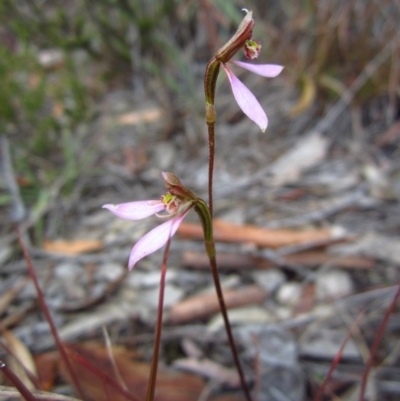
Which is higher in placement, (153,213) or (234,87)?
(234,87)

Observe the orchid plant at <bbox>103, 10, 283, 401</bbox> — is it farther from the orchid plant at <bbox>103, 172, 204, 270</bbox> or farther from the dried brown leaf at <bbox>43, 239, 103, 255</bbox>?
the dried brown leaf at <bbox>43, 239, 103, 255</bbox>

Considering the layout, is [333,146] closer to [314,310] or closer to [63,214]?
[314,310]

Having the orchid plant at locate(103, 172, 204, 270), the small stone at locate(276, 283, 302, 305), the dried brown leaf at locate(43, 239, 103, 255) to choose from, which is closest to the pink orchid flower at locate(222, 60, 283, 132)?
the orchid plant at locate(103, 172, 204, 270)

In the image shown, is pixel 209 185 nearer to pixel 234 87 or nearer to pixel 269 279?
pixel 234 87

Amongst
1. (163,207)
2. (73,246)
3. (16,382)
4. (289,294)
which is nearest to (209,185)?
(163,207)

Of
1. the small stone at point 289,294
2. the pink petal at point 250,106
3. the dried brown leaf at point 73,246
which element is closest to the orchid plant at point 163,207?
the pink petal at point 250,106

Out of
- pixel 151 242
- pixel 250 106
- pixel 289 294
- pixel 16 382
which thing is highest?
pixel 250 106

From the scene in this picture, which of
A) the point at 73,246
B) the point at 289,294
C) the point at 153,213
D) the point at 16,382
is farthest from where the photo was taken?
the point at 73,246
